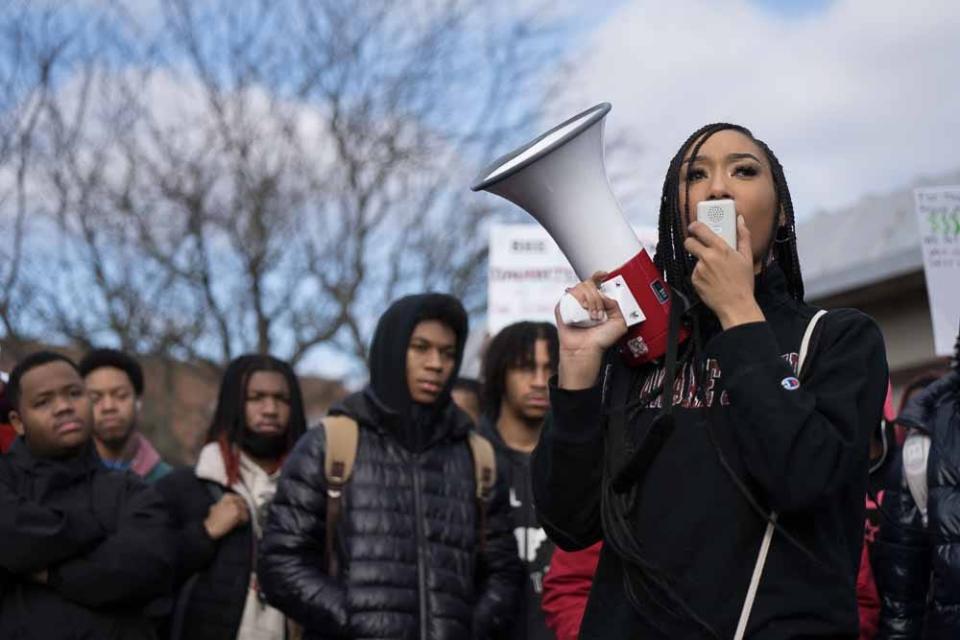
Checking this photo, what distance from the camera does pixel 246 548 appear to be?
5.57m

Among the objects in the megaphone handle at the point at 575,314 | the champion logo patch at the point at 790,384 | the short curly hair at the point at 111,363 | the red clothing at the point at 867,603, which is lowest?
the red clothing at the point at 867,603

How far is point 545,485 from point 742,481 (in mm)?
438

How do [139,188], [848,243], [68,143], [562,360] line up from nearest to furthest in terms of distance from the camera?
[562,360], [68,143], [139,188], [848,243]

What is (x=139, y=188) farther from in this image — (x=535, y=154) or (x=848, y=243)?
(x=535, y=154)

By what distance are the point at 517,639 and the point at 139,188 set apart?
41.5 ft

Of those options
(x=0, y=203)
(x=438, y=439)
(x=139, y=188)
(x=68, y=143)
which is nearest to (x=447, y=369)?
(x=438, y=439)

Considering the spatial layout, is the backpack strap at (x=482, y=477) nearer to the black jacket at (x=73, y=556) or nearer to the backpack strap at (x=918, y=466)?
the black jacket at (x=73, y=556)

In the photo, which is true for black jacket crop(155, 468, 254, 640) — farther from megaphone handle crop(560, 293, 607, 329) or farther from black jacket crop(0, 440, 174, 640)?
megaphone handle crop(560, 293, 607, 329)

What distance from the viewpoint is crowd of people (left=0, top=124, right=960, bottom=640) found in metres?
2.59

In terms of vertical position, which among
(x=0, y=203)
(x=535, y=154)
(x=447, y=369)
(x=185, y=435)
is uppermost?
(x=0, y=203)

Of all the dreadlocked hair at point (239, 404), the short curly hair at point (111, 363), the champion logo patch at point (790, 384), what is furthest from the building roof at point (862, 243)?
the champion logo patch at point (790, 384)

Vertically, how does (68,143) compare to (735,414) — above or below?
above

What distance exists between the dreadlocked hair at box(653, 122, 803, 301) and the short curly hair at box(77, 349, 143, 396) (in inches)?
178

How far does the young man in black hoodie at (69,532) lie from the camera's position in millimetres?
4805
